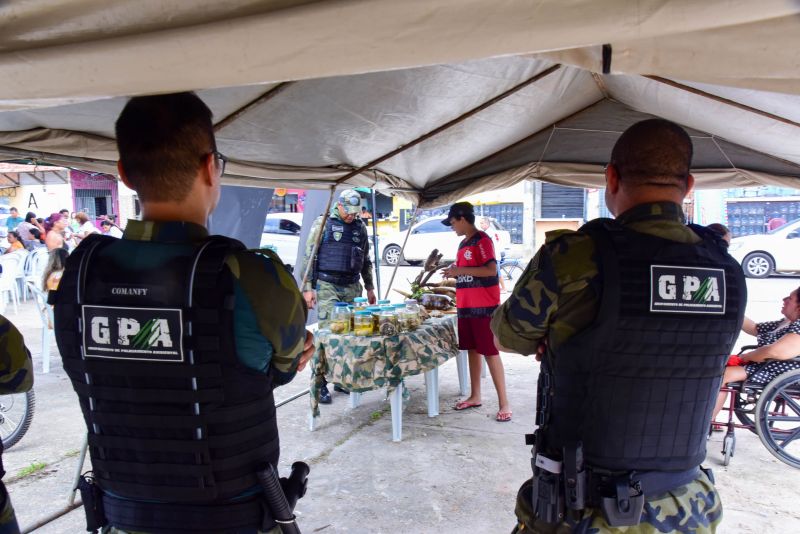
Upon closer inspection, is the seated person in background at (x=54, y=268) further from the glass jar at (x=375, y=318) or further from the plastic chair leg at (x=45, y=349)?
the glass jar at (x=375, y=318)

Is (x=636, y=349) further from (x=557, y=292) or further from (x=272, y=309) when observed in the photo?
(x=272, y=309)

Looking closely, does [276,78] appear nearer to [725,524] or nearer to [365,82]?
[365,82]

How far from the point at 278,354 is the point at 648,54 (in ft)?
3.40

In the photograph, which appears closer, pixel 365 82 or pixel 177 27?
pixel 177 27

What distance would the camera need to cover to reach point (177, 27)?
41.4 inches

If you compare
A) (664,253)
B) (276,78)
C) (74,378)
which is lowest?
(74,378)

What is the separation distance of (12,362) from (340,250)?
13.2 ft

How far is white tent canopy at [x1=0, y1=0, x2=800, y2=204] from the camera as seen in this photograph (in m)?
0.98

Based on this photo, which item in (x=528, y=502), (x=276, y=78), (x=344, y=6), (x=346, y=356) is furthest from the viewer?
(x=346, y=356)

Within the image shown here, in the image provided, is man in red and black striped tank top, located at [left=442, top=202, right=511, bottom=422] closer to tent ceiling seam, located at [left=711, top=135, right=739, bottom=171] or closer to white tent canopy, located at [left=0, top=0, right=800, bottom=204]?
white tent canopy, located at [left=0, top=0, right=800, bottom=204]

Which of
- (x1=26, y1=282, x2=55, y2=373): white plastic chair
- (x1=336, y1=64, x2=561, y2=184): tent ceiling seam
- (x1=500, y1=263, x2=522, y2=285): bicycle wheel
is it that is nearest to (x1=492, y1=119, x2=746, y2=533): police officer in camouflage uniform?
(x1=336, y1=64, x2=561, y2=184): tent ceiling seam

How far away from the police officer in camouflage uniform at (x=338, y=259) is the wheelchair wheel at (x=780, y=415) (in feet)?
11.7

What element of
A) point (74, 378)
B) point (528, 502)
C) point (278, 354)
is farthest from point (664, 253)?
point (74, 378)

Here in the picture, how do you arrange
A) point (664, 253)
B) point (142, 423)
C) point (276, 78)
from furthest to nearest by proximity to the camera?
point (664, 253) → point (142, 423) → point (276, 78)
